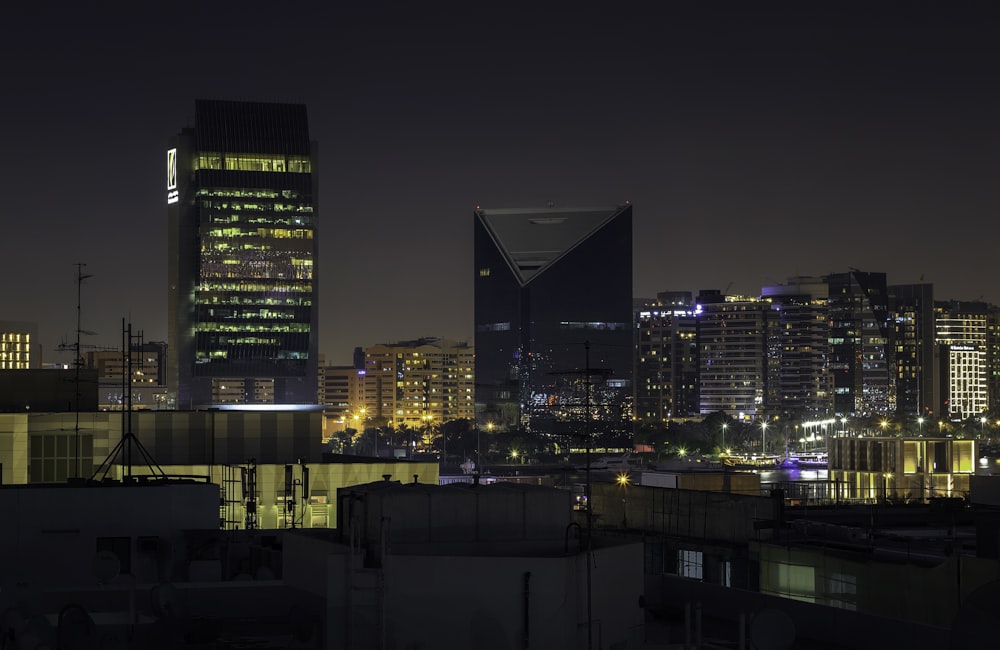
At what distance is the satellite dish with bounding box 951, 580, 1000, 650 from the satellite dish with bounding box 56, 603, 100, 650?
10.6 metres

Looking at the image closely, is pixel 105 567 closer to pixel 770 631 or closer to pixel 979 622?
pixel 770 631

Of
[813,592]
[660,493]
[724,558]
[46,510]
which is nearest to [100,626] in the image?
[46,510]

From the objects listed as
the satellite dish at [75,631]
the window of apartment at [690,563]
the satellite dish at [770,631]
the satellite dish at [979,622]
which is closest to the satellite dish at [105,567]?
the satellite dish at [75,631]

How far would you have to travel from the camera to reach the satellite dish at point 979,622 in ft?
56.3

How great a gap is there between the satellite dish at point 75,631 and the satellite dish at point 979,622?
416 inches

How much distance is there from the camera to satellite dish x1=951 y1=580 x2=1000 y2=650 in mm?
17156

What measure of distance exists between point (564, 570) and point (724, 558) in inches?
550

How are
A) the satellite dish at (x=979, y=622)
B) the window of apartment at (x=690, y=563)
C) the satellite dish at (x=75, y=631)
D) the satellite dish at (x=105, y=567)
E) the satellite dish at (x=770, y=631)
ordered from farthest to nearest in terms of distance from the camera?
the window of apartment at (x=690, y=563)
the satellite dish at (x=105, y=567)
the satellite dish at (x=75, y=631)
the satellite dish at (x=770, y=631)
the satellite dish at (x=979, y=622)

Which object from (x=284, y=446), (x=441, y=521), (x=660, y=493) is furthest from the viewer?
(x=284, y=446)

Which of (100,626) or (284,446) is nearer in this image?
(100,626)

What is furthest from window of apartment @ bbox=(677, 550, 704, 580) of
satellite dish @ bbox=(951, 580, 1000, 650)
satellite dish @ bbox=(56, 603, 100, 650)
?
satellite dish @ bbox=(951, 580, 1000, 650)

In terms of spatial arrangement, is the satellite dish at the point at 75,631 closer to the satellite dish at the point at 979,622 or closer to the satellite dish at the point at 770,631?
the satellite dish at the point at 770,631

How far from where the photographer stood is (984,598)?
57.2 ft

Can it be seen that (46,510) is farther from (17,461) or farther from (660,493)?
(17,461)
